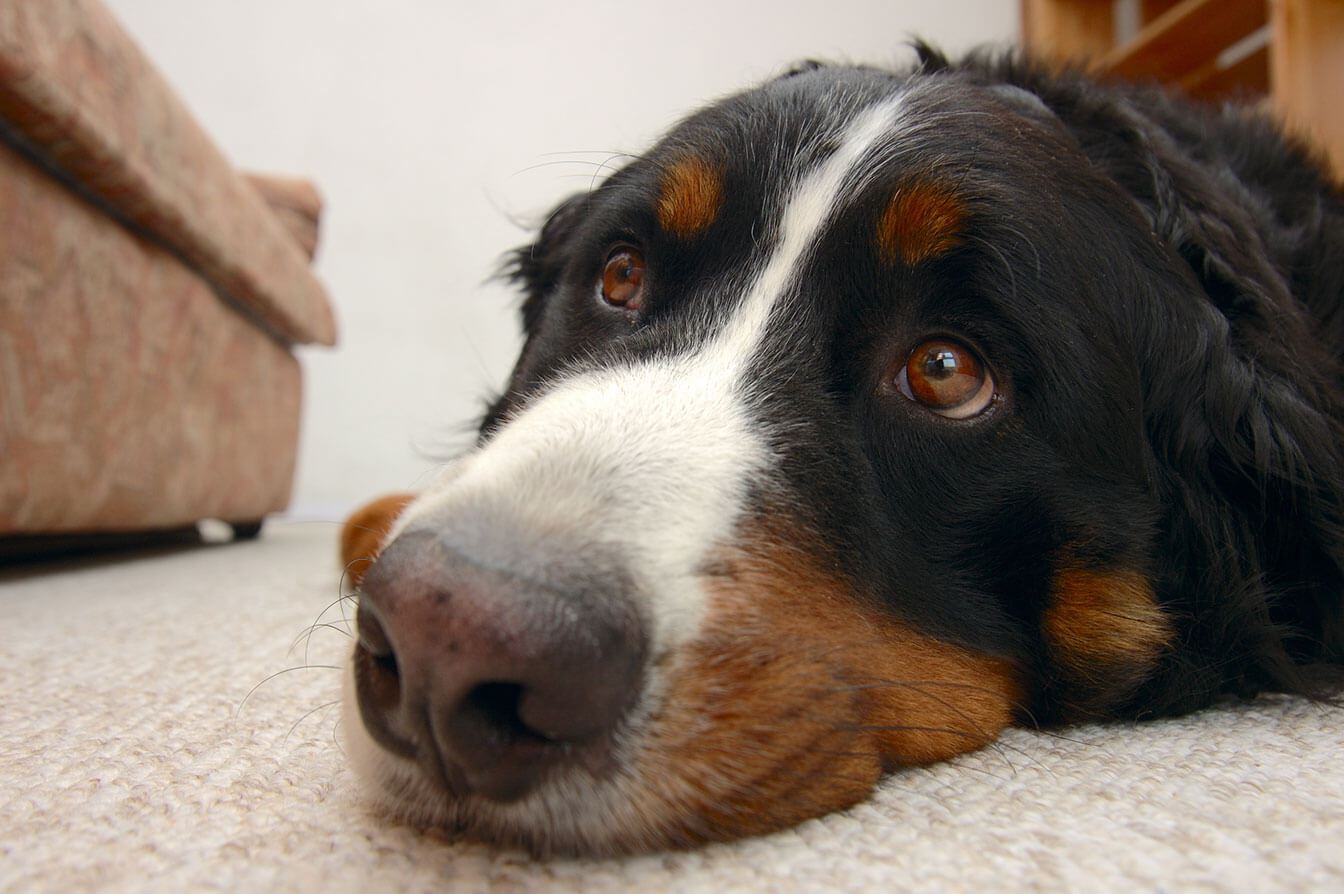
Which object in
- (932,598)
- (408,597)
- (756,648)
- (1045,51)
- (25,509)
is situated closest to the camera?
(408,597)

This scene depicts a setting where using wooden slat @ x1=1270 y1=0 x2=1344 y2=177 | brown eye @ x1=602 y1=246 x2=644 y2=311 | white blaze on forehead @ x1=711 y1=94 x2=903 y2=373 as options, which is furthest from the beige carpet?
wooden slat @ x1=1270 y1=0 x2=1344 y2=177

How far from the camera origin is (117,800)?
87 centimetres

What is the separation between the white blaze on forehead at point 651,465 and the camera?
0.79 metres

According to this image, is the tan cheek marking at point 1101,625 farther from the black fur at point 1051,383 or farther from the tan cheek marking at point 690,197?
the tan cheek marking at point 690,197

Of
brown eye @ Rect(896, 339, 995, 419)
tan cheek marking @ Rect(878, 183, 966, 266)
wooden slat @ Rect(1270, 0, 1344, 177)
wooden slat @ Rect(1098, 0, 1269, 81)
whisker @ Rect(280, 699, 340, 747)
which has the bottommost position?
whisker @ Rect(280, 699, 340, 747)

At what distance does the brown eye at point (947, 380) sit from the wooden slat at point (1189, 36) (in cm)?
477

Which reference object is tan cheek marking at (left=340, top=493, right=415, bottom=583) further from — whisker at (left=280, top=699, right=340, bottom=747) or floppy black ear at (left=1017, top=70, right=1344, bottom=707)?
floppy black ear at (left=1017, top=70, right=1344, bottom=707)

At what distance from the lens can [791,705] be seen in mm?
857

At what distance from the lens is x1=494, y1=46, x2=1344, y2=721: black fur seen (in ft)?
3.68

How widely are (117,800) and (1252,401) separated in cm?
141

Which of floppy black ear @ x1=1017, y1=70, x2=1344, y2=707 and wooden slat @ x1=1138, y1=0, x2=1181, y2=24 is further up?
wooden slat @ x1=1138, y1=0, x2=1181, y2=24

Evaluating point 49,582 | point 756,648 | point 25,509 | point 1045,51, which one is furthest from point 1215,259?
point 49,582

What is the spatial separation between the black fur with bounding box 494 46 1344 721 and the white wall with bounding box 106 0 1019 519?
4373mm

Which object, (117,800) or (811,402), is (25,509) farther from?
(811,402)
